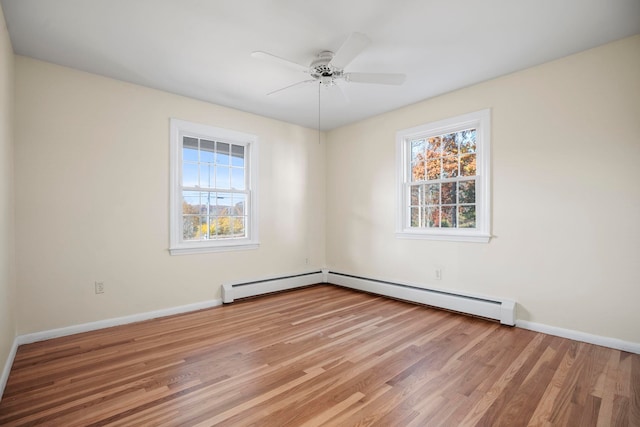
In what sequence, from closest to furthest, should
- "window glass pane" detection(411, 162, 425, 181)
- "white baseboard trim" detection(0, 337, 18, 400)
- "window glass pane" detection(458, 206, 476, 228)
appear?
1. "white baseboard trim" detection(0, 337, 18, 400)
2. "window glass pane" detection(458, 206, 476, 228)
3. "window glass pane" detection(411, 162, 425, 181)

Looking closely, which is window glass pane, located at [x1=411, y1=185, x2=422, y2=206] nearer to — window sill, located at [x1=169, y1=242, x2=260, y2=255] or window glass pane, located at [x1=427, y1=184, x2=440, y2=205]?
window glass pane, located at [x1=427, y1=184, x2=440, y2=205]

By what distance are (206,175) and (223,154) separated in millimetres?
402

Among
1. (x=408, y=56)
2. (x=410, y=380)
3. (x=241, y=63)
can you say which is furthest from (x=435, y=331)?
(x=241, y=63)

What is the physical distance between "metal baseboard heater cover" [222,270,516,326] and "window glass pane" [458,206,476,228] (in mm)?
837

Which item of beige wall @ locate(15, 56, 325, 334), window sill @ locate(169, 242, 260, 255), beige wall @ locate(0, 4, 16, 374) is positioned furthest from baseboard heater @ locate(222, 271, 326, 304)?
beige wall @ locate(0, 4, 16, 374)

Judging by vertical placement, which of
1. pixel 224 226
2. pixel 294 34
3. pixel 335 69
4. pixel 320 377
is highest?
pixel 294 34

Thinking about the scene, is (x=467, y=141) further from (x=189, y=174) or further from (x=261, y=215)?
(x=189, y=174)

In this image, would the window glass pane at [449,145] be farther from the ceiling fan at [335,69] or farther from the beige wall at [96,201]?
the beige wall at [96,201]

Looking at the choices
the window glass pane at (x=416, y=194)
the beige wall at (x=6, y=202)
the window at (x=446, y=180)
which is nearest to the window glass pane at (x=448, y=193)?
the window at (x=446, y=180)

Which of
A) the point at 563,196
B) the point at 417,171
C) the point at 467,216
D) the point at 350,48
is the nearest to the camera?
the point at 350,48

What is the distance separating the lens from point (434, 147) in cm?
407

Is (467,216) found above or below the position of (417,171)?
below

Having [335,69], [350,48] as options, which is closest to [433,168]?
[335,69]

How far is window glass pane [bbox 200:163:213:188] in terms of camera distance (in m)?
4.07
